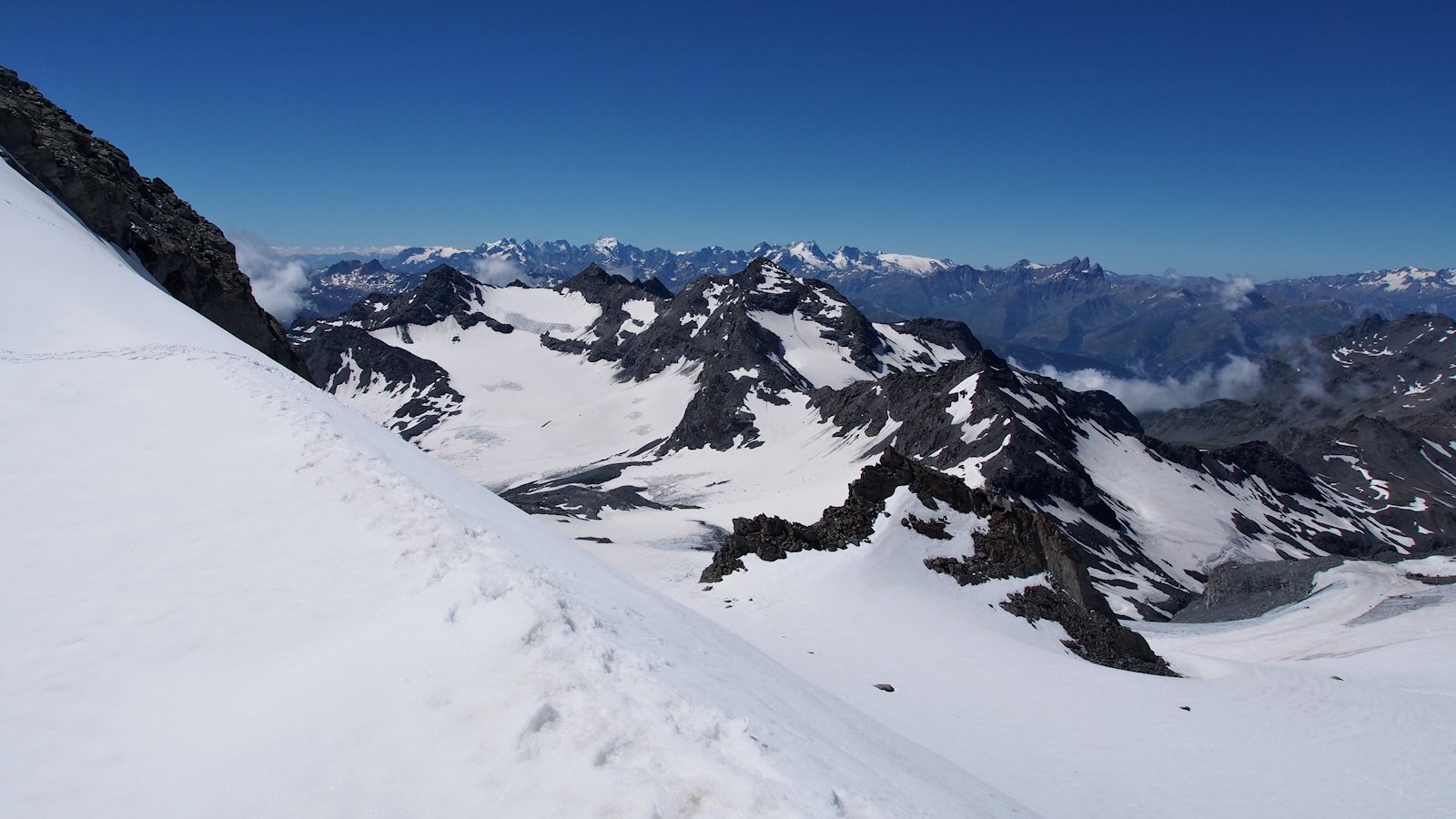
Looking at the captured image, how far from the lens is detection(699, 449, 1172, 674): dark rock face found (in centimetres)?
2802

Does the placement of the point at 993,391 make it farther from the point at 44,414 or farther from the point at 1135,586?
the point at 44,414

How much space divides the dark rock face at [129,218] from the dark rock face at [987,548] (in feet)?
94.3

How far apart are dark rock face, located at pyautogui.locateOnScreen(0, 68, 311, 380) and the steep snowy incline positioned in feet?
95.4

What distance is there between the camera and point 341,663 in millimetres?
7320

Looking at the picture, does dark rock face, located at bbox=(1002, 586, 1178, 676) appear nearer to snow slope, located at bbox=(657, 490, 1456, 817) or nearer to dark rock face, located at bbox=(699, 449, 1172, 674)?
dark rock face, located at bbox=(699, 449, 1172, 674)

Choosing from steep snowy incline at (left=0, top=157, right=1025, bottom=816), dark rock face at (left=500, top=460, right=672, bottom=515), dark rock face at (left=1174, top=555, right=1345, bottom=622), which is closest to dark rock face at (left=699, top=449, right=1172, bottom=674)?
dark rock face at (left=500, top=460, right=672, bottom=515)

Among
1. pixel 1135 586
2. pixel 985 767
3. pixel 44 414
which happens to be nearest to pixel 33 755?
pixel 44 414

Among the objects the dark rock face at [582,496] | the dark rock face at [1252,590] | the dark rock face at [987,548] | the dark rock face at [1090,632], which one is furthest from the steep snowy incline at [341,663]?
the dark rock face at [1252,590]

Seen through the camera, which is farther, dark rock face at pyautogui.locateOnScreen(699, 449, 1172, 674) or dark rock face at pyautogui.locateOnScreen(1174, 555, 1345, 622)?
dark rock face at pyautogui.locateOnScreen(1174, 555, 1345, 622)

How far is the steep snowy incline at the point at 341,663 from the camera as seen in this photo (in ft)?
19.4

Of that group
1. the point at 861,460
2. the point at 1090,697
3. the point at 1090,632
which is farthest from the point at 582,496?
the point at 1090,697

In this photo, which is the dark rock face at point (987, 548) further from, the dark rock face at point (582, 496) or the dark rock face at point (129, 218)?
the dark rock face at point (129, 218)

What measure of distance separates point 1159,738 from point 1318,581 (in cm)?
4993

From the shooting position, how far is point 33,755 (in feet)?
19.5
